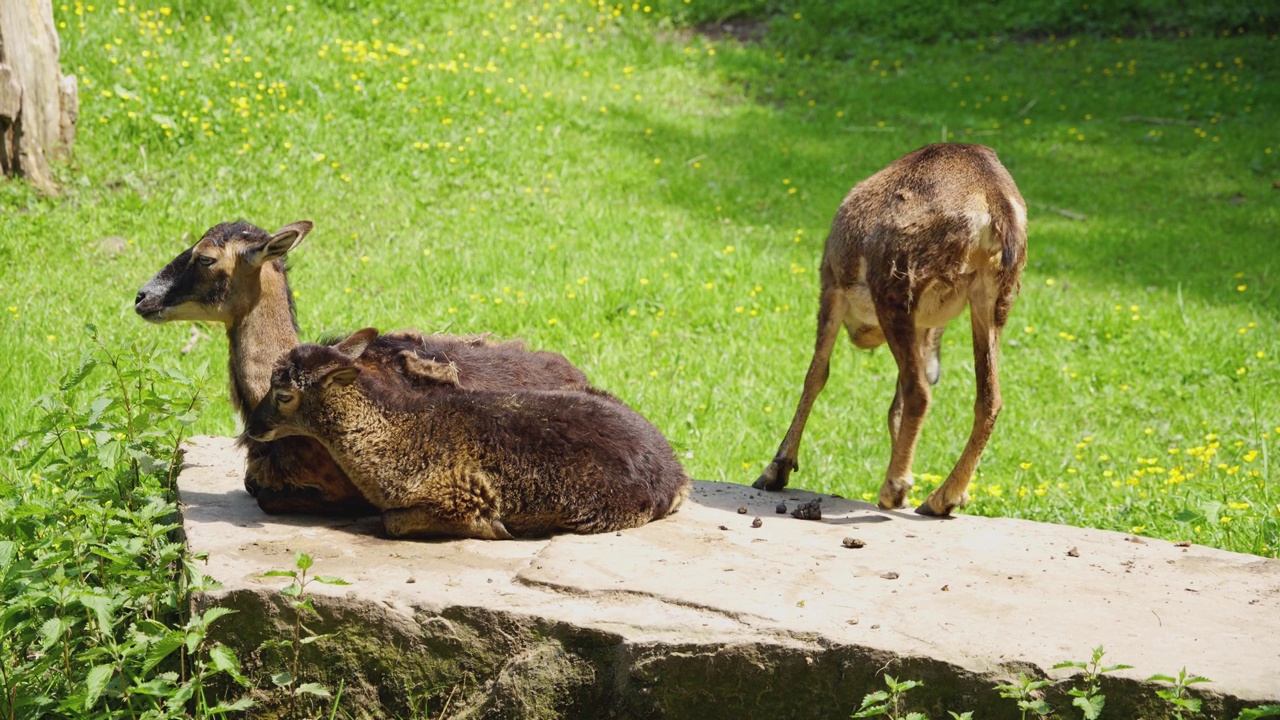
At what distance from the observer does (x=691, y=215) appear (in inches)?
475

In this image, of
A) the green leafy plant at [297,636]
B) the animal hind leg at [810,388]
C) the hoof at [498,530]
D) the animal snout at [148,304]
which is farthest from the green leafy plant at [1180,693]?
the animal snout at [148,304]

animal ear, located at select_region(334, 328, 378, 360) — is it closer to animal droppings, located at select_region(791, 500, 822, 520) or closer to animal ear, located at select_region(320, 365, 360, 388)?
animal ear, located at select_region(320, 365, 360, 388)

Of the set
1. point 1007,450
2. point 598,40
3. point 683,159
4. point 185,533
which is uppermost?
point 598,40

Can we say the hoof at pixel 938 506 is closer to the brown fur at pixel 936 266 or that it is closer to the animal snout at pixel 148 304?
the brown fur at pixel 936 266

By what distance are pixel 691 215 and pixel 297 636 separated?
8376 mm

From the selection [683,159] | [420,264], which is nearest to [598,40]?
[683,159]

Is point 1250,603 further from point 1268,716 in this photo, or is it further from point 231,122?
point 231,122

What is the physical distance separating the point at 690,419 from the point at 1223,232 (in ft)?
23.6

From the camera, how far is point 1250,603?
14.6 feet

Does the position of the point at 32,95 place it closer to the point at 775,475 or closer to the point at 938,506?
the point at 775,475

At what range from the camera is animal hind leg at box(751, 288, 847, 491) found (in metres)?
6.18

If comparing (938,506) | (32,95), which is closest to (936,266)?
(938,506)

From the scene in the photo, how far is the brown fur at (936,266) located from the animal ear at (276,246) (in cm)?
239

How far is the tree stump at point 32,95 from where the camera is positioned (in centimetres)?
1008
